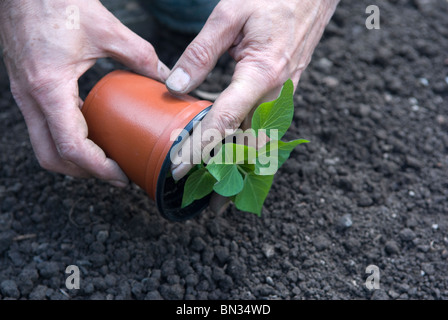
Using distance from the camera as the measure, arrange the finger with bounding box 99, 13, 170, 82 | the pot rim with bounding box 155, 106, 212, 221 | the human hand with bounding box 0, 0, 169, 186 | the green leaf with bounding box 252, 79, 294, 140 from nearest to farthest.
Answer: the green leaf with bounding box 252, 79, 294, 140, the pot rim with bounding box 155, 106, 212, 221, the human hand with bounding box 0, 0, 169, 186, the finger with bounding box 99, 13, 170, 82

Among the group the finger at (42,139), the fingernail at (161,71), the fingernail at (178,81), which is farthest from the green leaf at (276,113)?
the finger at (42,139)

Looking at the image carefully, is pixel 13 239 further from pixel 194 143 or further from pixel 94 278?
pixel 194 143

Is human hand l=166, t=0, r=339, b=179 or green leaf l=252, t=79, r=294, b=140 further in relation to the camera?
human hand l=166, t=0, r=339, b=179

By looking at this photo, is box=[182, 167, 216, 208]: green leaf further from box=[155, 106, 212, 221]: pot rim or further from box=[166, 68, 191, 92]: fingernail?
box=[166, 68, 191, 92]: fingernail

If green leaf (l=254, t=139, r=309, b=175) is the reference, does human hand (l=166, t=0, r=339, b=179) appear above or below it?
above

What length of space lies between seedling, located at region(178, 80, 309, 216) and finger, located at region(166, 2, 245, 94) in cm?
30

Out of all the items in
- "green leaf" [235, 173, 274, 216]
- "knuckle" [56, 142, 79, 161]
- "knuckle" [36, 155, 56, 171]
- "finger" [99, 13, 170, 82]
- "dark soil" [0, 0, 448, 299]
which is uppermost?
"finger" [99, 13, 170, 82]

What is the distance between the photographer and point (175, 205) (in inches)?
67.8

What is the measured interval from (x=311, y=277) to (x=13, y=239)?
45.3 inches

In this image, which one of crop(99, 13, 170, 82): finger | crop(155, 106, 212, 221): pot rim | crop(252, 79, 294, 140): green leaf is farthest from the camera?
crop(99, 13, 170, 82): finger

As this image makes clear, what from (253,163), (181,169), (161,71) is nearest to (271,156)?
(253,163)

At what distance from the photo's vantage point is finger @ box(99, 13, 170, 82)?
65.8 inches

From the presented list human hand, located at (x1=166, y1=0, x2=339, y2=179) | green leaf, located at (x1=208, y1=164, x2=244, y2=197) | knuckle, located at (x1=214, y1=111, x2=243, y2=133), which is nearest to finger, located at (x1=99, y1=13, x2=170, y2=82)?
human hand, located at (x1=166, y1=0, x2=339, y2=179)

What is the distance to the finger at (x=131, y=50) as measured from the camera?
5.49 ft
